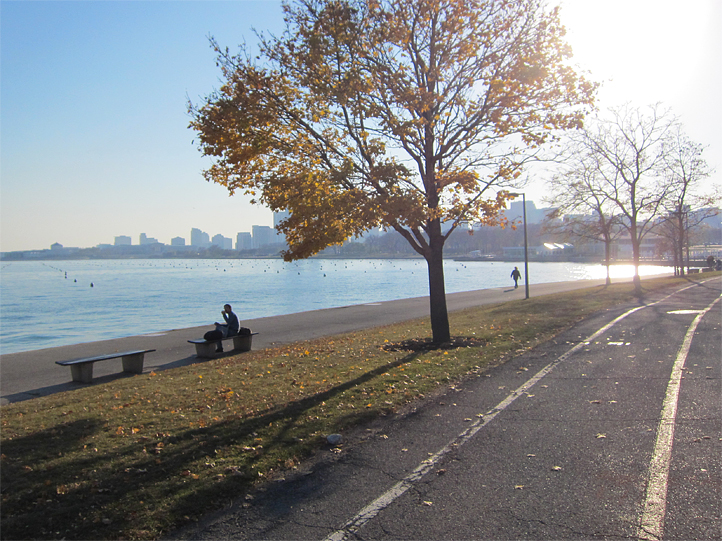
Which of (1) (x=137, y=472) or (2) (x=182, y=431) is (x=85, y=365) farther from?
(1) (x=137, y=472)

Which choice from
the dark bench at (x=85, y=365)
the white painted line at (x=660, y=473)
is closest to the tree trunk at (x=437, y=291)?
the white painted line at (x=660, y=473)

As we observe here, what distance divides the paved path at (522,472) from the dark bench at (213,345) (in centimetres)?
854

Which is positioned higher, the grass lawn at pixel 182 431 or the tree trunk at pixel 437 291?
the tree trunk at pixel 437 291

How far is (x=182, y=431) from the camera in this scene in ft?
20.8

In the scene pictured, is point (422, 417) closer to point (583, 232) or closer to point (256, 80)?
point (256, 80)

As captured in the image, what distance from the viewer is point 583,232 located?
43.8 meters

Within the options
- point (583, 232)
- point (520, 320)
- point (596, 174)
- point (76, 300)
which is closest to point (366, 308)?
point (520, 320)

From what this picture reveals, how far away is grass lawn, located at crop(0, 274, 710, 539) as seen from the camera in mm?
4316

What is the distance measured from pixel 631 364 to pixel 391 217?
5.30 meters

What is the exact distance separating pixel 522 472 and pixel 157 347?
14.6 metres

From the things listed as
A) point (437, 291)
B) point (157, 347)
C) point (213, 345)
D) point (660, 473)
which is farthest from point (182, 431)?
point (157, 347)

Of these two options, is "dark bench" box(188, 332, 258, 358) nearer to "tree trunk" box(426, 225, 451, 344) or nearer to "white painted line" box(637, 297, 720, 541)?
"tree trunk" box(426, 225, 451, 344)

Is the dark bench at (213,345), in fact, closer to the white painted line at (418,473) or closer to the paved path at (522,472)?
the paved path at (522,472)

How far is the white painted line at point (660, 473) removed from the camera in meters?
3.90
